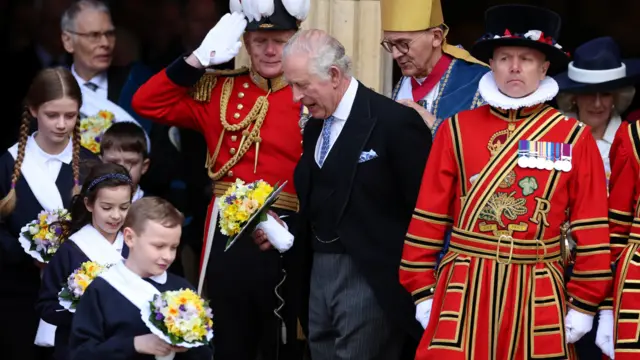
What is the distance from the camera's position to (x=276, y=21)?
6.75 m

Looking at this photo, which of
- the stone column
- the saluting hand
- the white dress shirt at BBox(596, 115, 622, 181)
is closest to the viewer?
the saluting hand

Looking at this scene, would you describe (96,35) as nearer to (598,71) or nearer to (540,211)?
(598,71)

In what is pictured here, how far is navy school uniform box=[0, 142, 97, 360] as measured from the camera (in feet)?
22.9

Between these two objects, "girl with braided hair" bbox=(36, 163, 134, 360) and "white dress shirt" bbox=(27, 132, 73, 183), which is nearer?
"girl with braided hair" bbox=(36, 163, 134, 360)

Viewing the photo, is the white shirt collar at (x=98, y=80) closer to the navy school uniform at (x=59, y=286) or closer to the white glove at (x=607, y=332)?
the navy school uniform at (x=59, y=286)

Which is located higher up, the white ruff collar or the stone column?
the stone column

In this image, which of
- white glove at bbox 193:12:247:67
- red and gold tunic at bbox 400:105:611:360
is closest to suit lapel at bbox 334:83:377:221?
red and gold tunic at bbox 400:105:611:360

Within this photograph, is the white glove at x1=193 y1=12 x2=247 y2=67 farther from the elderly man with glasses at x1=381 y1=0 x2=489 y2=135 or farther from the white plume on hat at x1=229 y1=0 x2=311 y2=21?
the elderly man with glasses at x1=381 y1=0 x2=489 y2=135

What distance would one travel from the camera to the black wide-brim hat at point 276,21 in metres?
6.74

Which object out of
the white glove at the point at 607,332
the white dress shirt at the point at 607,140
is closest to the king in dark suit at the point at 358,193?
the white glove at the point at 607,332

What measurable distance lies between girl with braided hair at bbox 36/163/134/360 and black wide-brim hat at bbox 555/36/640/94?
2.29 m

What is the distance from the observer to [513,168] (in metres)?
5.67

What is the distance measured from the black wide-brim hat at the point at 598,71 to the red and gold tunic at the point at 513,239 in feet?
5.26

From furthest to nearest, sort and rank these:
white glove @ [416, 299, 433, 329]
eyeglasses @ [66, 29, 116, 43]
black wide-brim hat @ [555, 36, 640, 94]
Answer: eyeglasses @ [66, 29, 116, 43] → black wide-brim hat @ [555, 36, 640, 94] → white glove @ [416, 299, 433, 329]
